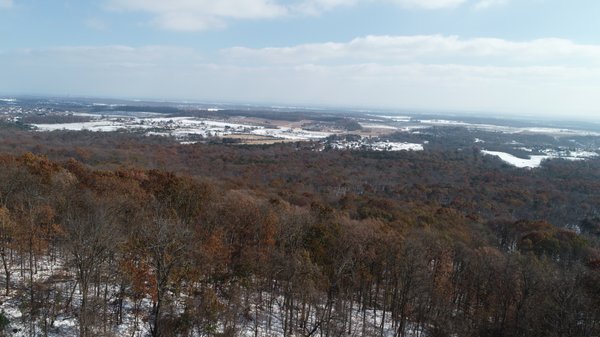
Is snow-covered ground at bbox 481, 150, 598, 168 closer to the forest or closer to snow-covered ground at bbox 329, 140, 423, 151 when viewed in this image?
snow-covered ground at bbox 329, 140, 423, 151

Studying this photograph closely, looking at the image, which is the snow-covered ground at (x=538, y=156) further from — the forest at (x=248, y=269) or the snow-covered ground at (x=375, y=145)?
the forest at (x=248, y=269)

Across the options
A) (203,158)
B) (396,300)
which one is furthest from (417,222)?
(203,158)

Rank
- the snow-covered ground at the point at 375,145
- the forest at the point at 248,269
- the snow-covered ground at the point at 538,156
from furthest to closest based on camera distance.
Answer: the snow-covered ground at the point at 375,145 → the snow-covered ground at the point at 538,156 → the forest at the point at 248,269

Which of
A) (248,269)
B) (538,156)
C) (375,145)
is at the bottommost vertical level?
(538,156)

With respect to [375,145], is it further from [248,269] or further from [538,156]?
[248,269]

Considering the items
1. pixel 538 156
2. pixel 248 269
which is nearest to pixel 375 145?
pixel 538 156

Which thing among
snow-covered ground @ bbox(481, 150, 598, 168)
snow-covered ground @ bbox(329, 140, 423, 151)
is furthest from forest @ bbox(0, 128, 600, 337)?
snow-covered ground @ bbox(329, 140, 423, 151)

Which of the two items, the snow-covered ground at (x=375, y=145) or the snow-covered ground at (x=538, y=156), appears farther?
the snow-covered ground at (x=375, y=145)

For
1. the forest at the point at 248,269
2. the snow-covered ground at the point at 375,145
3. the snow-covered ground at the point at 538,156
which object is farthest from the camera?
the snow-covered ground at the point at 375,145

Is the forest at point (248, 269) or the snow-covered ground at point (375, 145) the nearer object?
the forest at point (248, 269)

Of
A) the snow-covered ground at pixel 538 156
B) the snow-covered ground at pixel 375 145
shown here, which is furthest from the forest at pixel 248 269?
the snow-covered ground at pixel 375 145

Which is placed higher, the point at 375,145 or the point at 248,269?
the point at 248,269
